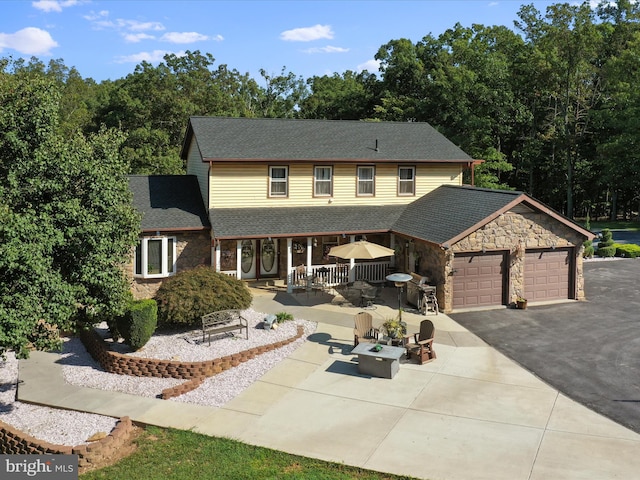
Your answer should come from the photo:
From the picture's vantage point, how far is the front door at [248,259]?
22094mm

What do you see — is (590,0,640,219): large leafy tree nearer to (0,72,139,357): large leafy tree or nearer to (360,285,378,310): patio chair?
(360,285,378,310): patio chair

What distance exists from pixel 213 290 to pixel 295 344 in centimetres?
305

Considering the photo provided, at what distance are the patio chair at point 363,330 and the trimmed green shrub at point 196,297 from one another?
3.74m

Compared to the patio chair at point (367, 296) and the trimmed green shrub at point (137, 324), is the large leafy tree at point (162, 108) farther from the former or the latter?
the trimmed green shrub at point (137, 324)

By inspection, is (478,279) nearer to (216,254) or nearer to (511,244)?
(511,244)

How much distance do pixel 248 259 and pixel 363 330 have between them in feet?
29.5

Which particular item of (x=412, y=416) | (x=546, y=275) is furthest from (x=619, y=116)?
(x=412, y=416)

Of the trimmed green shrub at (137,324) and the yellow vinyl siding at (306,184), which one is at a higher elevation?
the yellow vinyl siding at (306,184)

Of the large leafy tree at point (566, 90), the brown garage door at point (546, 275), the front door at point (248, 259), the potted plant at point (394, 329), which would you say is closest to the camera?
the potted plant at point (394, 329)

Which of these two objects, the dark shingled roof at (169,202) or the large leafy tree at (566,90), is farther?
the large leafy tree at (566,90)

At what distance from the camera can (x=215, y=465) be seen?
8969 mm

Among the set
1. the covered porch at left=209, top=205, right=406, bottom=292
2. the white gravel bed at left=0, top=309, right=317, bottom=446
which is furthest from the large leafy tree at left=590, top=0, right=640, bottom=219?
the white gravel bed at left=0, top=309, right=317, bottom=446

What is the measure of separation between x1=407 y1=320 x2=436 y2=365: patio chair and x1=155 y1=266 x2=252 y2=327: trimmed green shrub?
17.9 ft

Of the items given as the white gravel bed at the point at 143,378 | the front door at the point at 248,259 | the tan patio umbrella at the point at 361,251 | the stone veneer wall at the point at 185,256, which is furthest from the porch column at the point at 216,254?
the tan patio umbrella at the point at 361,251
